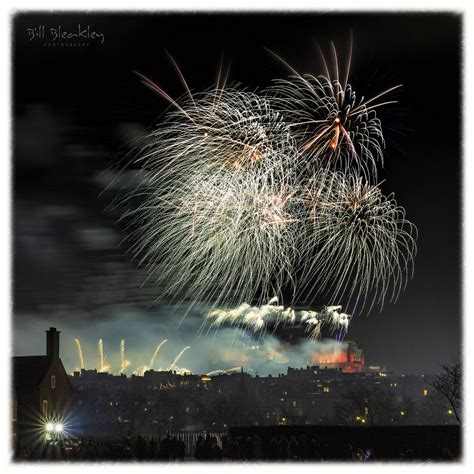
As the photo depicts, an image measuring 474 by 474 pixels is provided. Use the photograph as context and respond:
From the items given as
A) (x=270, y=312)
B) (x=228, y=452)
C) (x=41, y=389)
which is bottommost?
(x=228, y=452)

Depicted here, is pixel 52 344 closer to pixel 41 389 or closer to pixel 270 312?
pixel 41 389

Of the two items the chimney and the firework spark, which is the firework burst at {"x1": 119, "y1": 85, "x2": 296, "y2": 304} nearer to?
the firework spark

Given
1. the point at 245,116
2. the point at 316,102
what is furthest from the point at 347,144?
the point at 245,116

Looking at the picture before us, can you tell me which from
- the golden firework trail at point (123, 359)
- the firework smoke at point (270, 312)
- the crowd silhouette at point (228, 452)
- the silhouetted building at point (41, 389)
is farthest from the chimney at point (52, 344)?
the crowd silhouette at point (228, 452)

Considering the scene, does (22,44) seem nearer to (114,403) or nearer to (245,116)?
(245,116)

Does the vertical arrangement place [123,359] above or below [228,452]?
above

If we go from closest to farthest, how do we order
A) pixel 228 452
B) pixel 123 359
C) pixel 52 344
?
pixel 228 452 < pixel 123 359 < pixel 52 344

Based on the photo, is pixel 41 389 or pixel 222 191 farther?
pixel 41 389

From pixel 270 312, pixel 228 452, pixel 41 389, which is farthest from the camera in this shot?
pixel 41 389

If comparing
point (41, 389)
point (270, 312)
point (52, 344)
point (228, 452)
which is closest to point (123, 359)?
point (41, 389)
